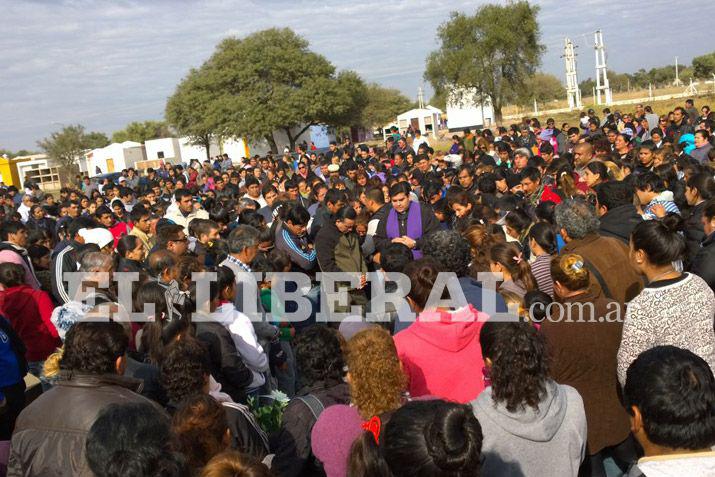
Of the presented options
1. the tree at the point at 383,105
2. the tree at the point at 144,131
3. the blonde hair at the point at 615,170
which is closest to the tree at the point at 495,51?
the tree at the point at 383,105

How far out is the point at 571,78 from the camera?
54.8 metres

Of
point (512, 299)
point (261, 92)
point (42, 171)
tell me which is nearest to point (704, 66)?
Answer: point (261, 92)

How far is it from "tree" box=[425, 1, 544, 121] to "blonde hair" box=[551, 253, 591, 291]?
40.3 meters

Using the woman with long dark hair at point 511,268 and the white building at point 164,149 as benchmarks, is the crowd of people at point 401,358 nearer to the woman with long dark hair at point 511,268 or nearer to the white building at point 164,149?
the woman with long dark hair at point 511,268

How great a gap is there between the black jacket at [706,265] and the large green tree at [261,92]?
4301 centimetres

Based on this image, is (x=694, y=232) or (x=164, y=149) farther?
(x=164, y=149)

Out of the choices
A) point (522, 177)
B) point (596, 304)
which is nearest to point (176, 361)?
point (596, 304)

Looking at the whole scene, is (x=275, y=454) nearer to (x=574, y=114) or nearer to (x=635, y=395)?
(x=635, y=395)

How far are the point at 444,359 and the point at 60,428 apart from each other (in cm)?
186

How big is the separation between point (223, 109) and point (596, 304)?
44742 mm

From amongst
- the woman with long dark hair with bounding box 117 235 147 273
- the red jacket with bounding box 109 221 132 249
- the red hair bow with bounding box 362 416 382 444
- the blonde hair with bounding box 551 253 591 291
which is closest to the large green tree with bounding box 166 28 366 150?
the red jacket with bounding box 109 221 132 249

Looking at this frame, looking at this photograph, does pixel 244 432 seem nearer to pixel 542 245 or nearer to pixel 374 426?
pixel 374 426

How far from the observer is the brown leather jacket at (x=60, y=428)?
8.53 ft

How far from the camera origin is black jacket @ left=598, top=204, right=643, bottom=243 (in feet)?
16.2
